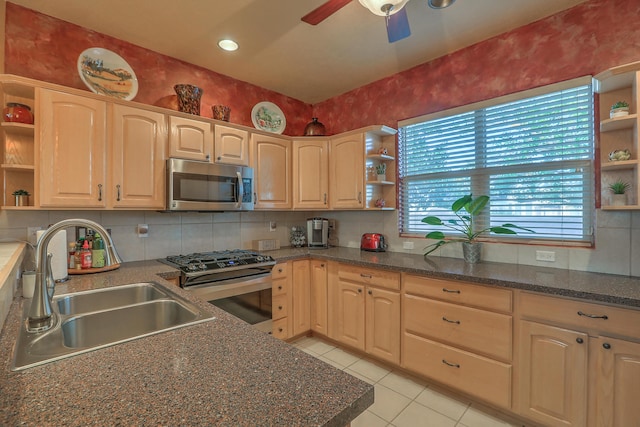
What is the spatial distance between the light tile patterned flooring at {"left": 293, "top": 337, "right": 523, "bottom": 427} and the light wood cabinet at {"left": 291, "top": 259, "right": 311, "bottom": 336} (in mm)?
583

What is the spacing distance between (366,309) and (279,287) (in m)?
0.81

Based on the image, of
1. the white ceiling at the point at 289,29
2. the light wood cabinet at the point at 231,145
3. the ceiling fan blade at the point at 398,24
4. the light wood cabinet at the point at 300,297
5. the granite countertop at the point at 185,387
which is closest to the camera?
the granite countertop at the point at 185,387

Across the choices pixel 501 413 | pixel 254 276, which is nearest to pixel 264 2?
pixel 254 276

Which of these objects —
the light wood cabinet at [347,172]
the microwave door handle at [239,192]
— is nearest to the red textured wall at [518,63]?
the light wood cabinet at [347,172]

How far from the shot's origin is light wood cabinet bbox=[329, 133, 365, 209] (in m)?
2.90

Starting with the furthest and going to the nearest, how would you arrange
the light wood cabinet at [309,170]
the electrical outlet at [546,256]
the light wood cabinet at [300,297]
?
the light wood cabinet at [309,170] → the light wood cabinet at [300,297] → the electrical outlet at [546,256]

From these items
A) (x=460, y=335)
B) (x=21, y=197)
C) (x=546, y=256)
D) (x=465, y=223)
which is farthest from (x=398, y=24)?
(x=21, y=197)

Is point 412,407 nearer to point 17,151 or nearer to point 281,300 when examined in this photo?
point 281,300

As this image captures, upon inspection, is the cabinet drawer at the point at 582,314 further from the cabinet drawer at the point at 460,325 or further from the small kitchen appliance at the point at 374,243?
the small kitchen appliance at the point at 374,243

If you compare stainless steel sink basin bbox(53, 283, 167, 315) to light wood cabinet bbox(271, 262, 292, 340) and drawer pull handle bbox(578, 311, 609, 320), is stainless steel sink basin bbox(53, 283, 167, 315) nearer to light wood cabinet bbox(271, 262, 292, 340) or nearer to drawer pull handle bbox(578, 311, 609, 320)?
light wood cabinet bbox(271, 262, 292, 340)

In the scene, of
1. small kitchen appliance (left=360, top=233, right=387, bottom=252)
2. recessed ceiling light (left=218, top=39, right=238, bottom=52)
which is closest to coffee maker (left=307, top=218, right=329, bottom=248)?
small kitchen appliance (left=360, top=233, right=387, bottom=252)

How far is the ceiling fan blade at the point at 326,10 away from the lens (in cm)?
141

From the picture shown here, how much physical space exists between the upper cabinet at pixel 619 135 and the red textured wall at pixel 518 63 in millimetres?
207

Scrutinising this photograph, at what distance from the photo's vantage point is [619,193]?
1787 millimetres
